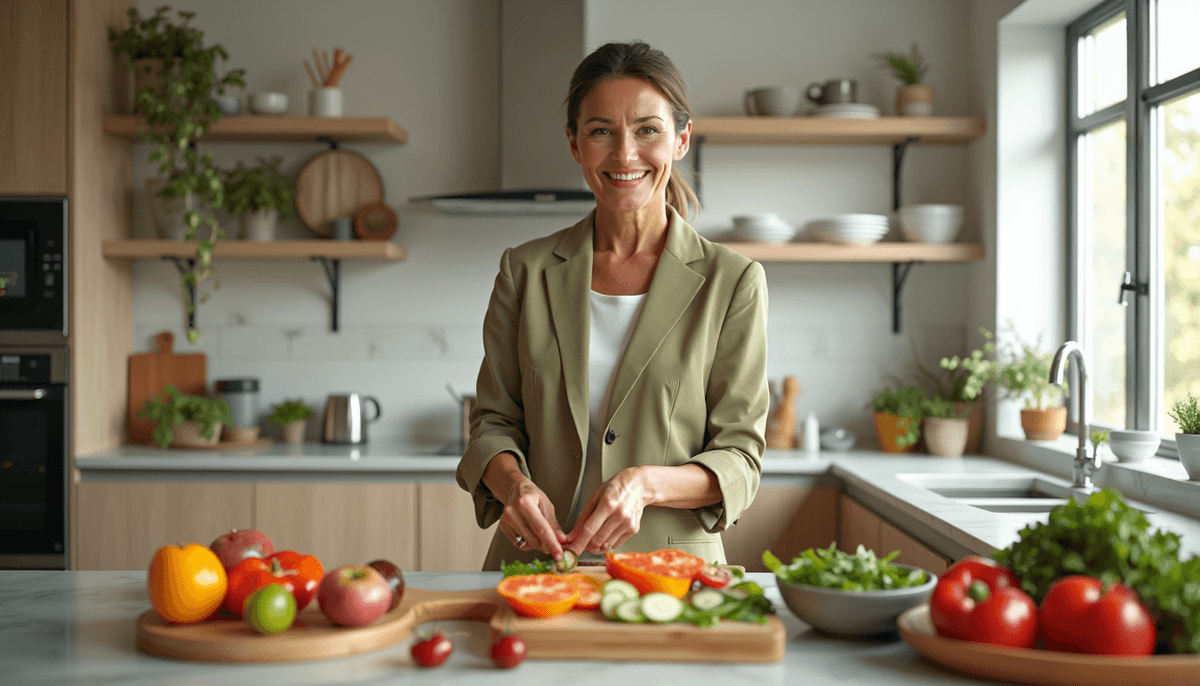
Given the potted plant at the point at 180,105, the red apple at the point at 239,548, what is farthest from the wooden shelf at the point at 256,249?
the red apple at the point at 239,548

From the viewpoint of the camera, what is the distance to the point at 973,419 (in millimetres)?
3287

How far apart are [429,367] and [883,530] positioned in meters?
1.83

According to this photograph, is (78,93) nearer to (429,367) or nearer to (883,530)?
(429,367)

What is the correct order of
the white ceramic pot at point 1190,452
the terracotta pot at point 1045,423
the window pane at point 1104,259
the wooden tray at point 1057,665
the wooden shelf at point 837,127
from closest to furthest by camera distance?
the wooden tray at point 1057,665 < the white ceramic pot at point 1190,452 < the window pane at point 1104,259 < the terracotta pot at point 1045,423 < the wooden shelf at point 837,127

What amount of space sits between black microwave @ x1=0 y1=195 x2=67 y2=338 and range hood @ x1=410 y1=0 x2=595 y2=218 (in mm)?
1260

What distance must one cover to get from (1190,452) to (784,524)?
1204mm

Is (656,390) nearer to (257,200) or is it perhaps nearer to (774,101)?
(774,101)

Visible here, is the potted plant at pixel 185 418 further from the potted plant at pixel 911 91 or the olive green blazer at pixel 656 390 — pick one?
the potted plant at pixel 911 91

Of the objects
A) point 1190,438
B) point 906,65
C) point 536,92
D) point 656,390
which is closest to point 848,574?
point 656,390

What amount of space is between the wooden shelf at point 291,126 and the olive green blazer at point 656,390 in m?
1.85

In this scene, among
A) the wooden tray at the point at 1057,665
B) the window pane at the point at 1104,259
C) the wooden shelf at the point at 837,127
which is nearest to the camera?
the wooden tray at the point at 1057,665

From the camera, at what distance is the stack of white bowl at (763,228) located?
10.6 ft

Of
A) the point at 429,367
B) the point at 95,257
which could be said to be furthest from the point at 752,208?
the point at 95,257

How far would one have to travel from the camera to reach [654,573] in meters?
1.20
